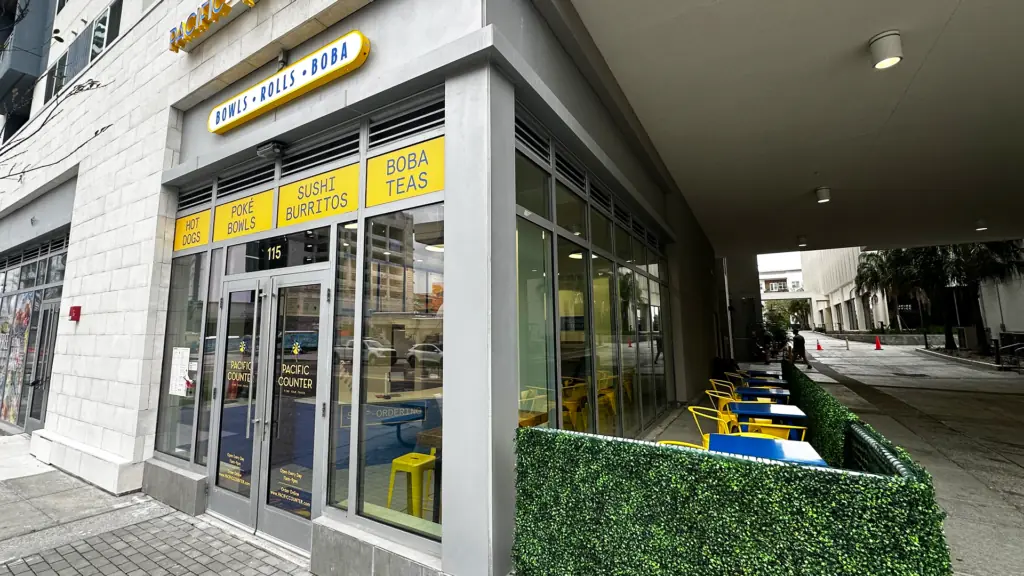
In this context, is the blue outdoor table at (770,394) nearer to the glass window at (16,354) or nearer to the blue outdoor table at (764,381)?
the blue outdoor table at (764,381)

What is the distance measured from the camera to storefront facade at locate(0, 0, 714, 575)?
325 cm

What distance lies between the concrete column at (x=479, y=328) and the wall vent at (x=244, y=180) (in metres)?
2.77

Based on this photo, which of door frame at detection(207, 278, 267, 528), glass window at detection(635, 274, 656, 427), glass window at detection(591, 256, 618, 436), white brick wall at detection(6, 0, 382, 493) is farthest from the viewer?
glass window at detection(635, 274, 656, 427)

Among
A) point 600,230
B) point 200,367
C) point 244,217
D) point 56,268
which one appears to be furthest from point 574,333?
point 56,268

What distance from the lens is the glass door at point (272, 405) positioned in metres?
4.12

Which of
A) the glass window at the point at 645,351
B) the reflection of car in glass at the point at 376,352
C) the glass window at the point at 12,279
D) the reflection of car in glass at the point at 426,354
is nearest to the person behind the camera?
the reflection of car in glass at the point at 426,354

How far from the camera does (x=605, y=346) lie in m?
5.83

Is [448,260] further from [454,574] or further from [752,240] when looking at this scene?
[752,240]

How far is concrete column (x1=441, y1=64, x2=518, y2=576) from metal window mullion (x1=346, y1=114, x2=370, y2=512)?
1013 mm

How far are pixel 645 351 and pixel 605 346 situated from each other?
2.40 m

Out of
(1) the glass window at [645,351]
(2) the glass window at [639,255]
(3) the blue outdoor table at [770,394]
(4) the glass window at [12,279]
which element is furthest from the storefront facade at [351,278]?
(4) the glass window at [12,279]

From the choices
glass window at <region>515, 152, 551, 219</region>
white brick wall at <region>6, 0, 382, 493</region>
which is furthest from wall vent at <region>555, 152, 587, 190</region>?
white brick wall at <region>6, 0, 382, 493</region>

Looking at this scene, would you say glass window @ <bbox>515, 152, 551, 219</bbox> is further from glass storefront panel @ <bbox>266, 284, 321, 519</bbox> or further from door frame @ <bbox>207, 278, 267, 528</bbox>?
door frame @ <bbox>207, 278, 267, 528</bbox>

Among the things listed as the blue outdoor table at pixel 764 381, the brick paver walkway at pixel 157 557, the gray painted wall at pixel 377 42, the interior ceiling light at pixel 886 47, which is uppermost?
the interior ceiling light at pixel 886 47
